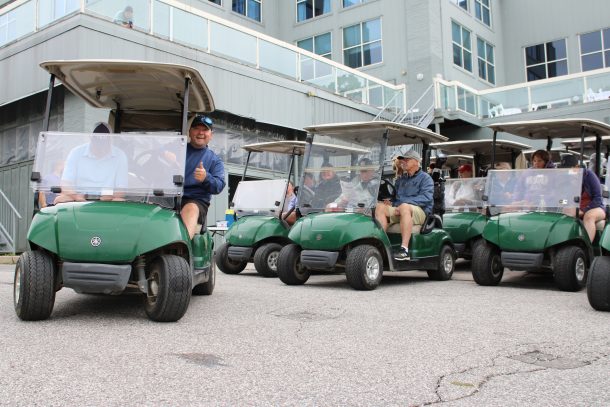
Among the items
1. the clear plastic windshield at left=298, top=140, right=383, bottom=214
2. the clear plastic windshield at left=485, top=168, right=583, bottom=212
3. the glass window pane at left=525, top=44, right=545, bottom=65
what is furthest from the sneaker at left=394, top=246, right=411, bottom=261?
the glass window pane at left=525, top=44, right=545, bottom=65

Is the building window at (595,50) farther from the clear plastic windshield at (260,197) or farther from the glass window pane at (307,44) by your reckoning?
the clear plastic windshield at (260,197)

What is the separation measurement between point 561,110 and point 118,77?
17.1m

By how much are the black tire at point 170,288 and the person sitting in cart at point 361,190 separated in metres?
3.20

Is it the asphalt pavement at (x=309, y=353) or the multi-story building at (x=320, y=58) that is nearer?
the asphalt pavement at (x=309, y=353)

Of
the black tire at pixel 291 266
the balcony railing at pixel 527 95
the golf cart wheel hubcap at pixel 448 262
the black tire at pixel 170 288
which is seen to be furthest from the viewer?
the balcony railing at pixel 527 95

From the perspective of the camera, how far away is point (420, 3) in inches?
880

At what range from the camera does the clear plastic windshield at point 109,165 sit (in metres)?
4.57

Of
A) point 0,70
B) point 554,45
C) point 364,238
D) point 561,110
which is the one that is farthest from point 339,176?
point 554,45

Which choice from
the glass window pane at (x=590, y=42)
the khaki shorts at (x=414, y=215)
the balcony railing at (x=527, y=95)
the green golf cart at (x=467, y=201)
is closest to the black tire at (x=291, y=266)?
the khaki shorts at (x=414, y=215)

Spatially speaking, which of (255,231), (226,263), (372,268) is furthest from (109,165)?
(226,263)

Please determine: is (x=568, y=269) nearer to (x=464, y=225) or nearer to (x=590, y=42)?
(x=464, y=225)

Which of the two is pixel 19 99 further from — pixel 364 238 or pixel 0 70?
pixel 364 238

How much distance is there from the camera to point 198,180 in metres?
5.07

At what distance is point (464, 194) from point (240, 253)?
3705 millimetres
